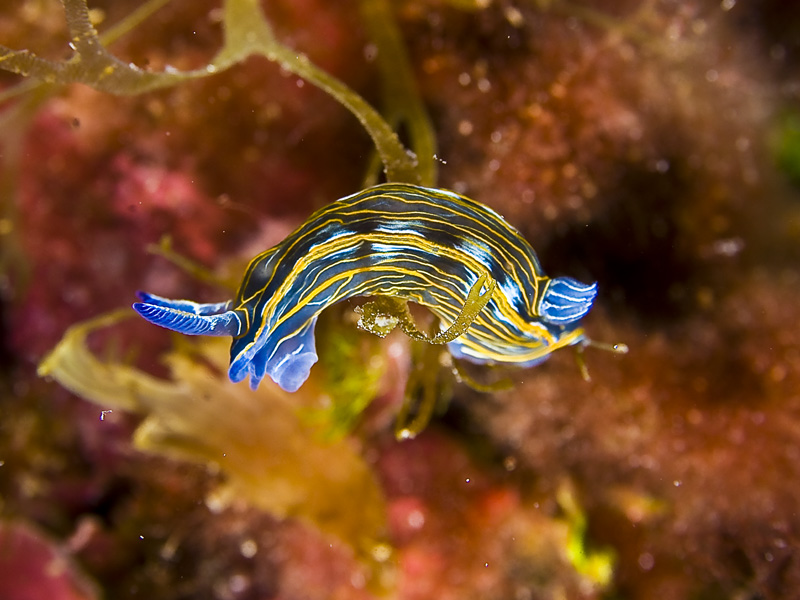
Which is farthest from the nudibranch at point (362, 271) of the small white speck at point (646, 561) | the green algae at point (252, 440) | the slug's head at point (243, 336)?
the small white speck at point (646, 561)

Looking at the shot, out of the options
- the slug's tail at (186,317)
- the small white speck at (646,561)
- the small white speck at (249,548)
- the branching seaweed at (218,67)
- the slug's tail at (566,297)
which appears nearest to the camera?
the slug's tail at (186,317)

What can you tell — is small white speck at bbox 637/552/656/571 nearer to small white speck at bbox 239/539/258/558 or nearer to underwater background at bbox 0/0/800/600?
underwater background at bbox 0/0/800/600

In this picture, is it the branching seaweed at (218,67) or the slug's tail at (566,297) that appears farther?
the slug's tail at (566,297)

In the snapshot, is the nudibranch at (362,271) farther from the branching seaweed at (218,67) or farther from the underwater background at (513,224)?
the underwater background at (513,224)

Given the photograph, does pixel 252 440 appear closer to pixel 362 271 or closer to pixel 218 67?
pixel 362 271

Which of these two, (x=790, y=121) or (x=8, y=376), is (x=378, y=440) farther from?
(x=790, y=121)

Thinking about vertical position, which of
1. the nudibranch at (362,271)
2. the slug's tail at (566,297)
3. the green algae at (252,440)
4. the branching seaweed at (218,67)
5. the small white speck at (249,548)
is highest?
the branching seaweed at (218,67)
